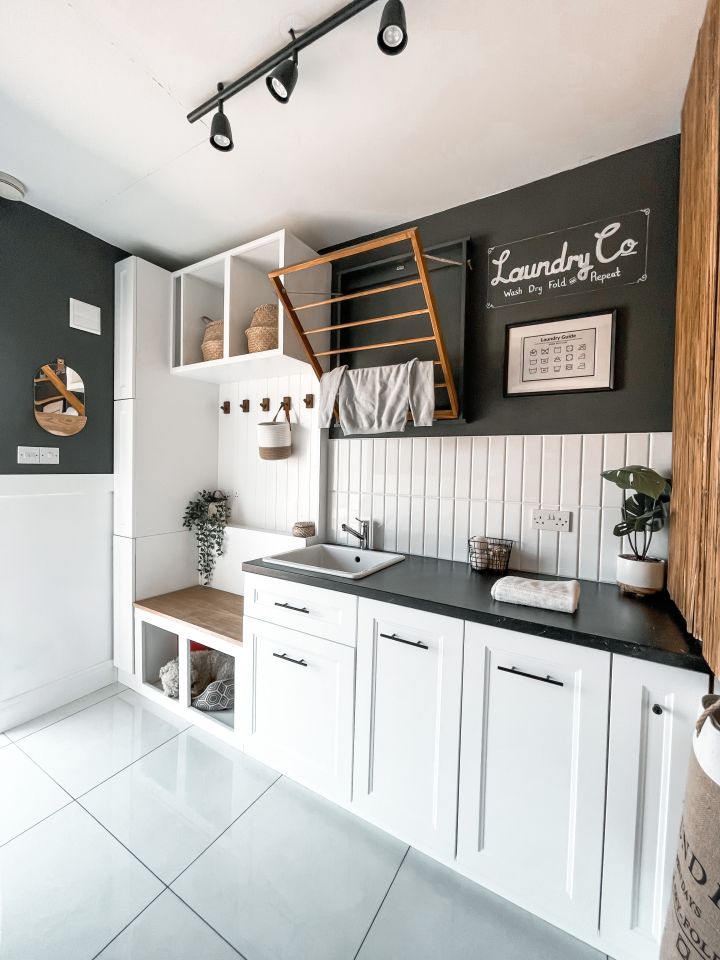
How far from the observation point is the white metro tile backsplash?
164 cm

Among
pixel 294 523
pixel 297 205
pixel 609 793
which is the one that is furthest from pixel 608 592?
pixel 297 205

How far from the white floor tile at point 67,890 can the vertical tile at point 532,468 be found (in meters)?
1.87

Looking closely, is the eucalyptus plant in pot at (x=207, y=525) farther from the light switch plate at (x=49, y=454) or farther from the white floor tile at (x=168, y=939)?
the white floor tile at (x=168, y=939)

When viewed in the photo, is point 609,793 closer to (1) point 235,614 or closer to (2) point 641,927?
(2) point 641,927

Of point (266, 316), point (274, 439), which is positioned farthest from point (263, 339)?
point (274, 439)

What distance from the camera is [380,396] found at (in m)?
1.86

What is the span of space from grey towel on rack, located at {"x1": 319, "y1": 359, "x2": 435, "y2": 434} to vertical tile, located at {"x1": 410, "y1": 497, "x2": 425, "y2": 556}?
0.40 meters

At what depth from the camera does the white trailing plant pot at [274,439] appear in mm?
2309

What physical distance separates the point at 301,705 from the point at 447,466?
1.19m

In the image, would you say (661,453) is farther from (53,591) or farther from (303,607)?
(53,591)

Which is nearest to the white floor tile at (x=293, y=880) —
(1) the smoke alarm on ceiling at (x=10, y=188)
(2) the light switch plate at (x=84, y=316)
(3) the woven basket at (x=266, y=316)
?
(3) the woven basket at (x=266, y=316)

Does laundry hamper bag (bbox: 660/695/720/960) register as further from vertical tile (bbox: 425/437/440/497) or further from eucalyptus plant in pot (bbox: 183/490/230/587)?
eucalyptus plant in pot (bbox: 183/490/230/587)

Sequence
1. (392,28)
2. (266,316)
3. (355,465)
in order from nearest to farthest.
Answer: (392,28), (266,316), (355,465)

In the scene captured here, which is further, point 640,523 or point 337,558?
point 337,558
